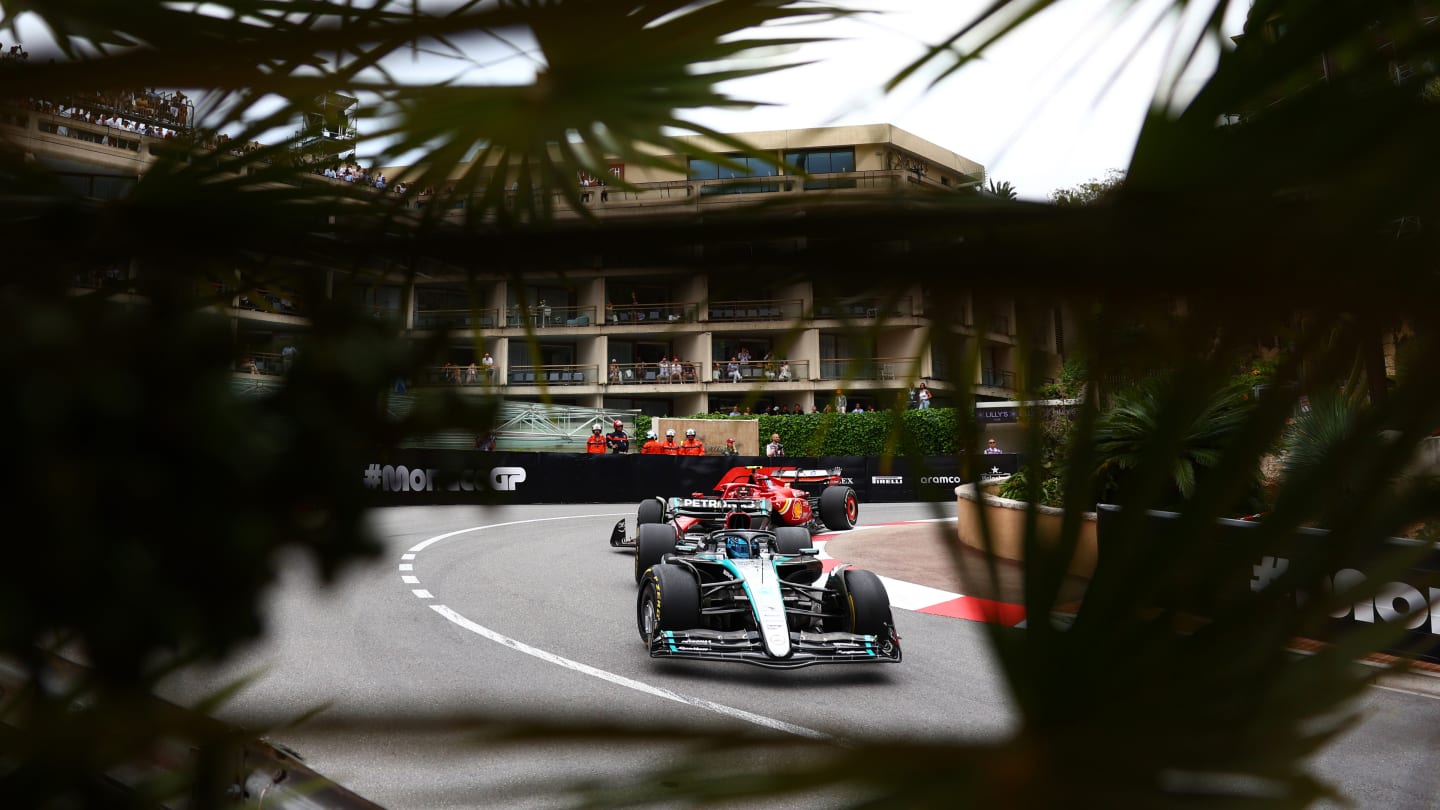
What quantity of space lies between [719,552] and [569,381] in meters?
20.6

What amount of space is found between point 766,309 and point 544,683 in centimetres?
559

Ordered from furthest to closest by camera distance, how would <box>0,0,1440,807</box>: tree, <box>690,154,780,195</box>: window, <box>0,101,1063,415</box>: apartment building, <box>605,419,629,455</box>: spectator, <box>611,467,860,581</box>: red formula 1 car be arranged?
<box>605,419,629,455</box>: spectator → <box>611,467,860,581</box>: red formula 1 car → <box>690,154,780,195</box>: window → <box>0,101,1063,415</box>: apartment building → <box>0,0,1440,807</box>: tree

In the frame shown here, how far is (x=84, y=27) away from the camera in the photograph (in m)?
0.63

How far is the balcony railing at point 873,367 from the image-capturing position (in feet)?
1.56

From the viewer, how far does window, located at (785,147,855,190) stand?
0.51m

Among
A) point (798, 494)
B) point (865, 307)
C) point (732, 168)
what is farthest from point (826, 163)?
point (798, 494)

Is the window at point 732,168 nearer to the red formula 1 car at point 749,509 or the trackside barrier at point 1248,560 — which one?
the trackside barrier at point 1248,560

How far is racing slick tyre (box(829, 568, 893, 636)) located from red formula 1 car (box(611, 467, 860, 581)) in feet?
8.00

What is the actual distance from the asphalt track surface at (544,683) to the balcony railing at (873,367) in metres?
0.09

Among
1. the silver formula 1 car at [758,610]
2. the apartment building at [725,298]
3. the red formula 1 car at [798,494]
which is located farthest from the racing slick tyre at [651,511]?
the apartment building at [725,298]

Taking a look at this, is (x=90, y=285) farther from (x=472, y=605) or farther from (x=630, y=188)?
(x=472, y=605)

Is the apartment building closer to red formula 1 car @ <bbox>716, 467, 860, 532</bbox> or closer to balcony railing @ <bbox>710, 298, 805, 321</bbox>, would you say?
balcony railing @ <bbox>710, 298, 805, 321</bbox>

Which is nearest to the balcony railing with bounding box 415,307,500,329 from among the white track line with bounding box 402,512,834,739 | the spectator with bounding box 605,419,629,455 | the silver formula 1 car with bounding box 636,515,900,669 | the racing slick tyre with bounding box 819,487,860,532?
the white track line with bounding box 402,512,834,739

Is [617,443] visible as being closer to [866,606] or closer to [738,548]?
[738,548]
